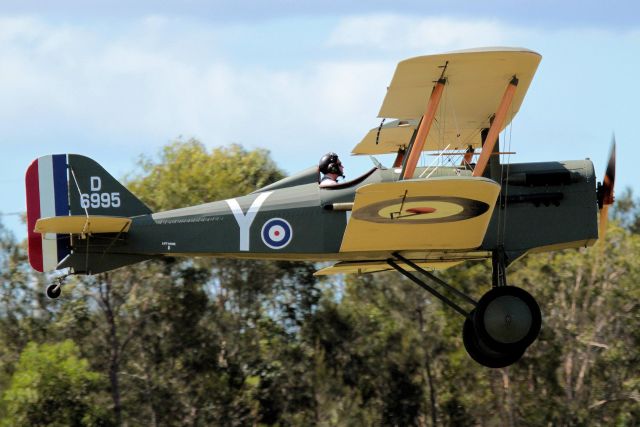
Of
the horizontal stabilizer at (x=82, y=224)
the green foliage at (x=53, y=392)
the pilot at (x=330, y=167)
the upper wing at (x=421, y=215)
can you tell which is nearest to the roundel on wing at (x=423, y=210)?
the upper wing at (x=421, y=215)

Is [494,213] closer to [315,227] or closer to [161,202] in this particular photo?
[315,227]

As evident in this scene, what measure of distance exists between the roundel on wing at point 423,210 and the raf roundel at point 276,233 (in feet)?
3.08

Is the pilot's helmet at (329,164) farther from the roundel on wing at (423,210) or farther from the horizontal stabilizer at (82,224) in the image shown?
the horizontal stabilizer at (82,224)

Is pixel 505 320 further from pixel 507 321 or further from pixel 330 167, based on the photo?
pixel 330 167

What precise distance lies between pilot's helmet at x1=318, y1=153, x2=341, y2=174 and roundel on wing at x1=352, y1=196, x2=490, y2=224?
2.98ft

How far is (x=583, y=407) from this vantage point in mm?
23438

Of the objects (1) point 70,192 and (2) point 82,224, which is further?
(1) point 70,192

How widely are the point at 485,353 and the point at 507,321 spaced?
53cm

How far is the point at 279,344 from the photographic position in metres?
24.0

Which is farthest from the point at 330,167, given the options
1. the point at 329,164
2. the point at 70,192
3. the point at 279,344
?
the point at 279,344

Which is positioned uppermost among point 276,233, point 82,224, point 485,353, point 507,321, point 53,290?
point 82,224

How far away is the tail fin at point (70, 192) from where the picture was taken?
10867 mm

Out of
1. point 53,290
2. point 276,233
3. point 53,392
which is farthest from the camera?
point 53,392

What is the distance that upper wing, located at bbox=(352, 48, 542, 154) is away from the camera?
917 cm
